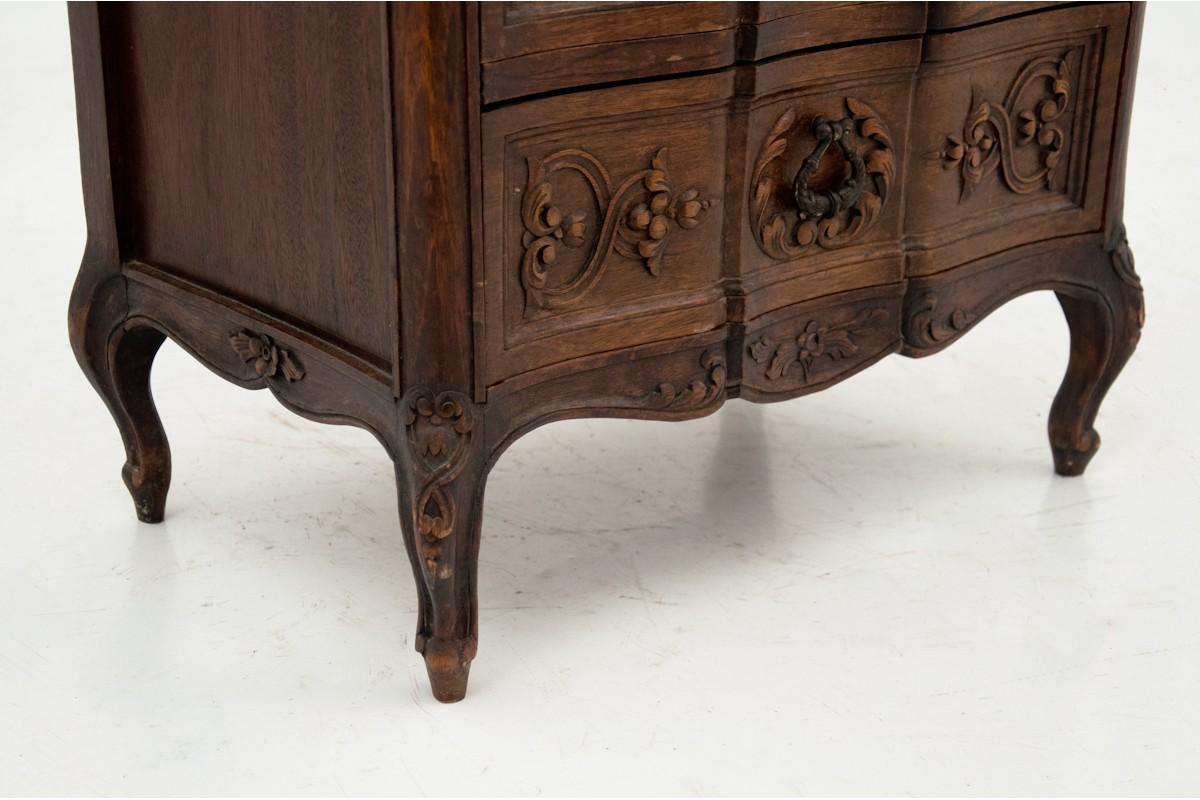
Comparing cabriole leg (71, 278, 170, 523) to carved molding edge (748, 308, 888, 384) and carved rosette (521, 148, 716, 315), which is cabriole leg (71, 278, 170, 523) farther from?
carved molding edge (748, 308, 888, 384)

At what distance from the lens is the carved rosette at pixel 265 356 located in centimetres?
232

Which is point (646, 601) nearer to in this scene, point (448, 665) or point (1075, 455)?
point (448, 665)

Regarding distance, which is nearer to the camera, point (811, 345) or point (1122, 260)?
point (811, 345)

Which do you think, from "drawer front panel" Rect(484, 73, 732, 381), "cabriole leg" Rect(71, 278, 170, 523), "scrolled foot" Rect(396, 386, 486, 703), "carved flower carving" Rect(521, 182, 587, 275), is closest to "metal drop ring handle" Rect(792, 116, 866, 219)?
"drawer front panel" Rect(484, 73, 732, 381)

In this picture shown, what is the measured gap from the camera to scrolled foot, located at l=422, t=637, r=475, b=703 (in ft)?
7.32

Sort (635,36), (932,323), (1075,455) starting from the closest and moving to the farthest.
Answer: (635,36), (932,323), (1075,455)

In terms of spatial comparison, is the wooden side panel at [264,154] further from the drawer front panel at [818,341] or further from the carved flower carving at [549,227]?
the drawer front panel at [818,341]

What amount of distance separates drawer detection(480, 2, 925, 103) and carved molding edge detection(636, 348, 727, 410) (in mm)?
349

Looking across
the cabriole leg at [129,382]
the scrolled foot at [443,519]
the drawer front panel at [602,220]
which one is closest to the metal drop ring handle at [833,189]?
the drawer front panel at [602,220]

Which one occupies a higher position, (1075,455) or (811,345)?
(811,345)

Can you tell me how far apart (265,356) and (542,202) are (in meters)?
0.42

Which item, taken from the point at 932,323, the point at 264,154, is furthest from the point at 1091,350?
the point at 264,154

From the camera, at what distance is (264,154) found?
2.26m

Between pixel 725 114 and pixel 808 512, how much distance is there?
2.22 feet
